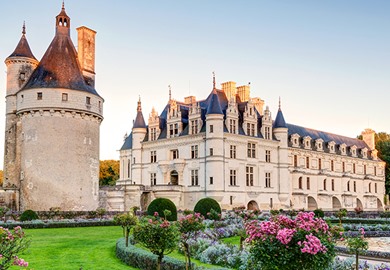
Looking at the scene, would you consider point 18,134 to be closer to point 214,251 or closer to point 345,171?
point 214,251

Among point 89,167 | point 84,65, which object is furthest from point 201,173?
point 84,65

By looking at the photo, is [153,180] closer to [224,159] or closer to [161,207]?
[224,159]

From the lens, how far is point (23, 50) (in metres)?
37.7

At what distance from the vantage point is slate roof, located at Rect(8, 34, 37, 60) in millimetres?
37406

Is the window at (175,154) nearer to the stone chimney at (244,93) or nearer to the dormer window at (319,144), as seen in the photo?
the stone chimney at (244,93)

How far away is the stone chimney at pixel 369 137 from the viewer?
65500 mm

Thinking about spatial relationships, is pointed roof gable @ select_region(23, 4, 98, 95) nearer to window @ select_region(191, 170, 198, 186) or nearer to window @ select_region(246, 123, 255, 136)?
window @ select_region(191, 170, 198, 186)

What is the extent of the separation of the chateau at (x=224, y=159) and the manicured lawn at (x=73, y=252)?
758 inches

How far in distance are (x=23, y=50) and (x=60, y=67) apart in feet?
16.4

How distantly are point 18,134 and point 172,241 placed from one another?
2840 cm

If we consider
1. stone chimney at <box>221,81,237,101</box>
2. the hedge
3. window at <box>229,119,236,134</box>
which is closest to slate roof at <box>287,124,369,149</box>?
stone chimney at <box>221,81,237,101</box>

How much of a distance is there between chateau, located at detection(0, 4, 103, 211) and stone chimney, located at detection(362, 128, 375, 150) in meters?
42.7

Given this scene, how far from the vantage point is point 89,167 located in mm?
35125

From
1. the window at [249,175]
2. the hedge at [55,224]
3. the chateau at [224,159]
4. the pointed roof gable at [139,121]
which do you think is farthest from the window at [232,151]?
the hedge at [55,224]
